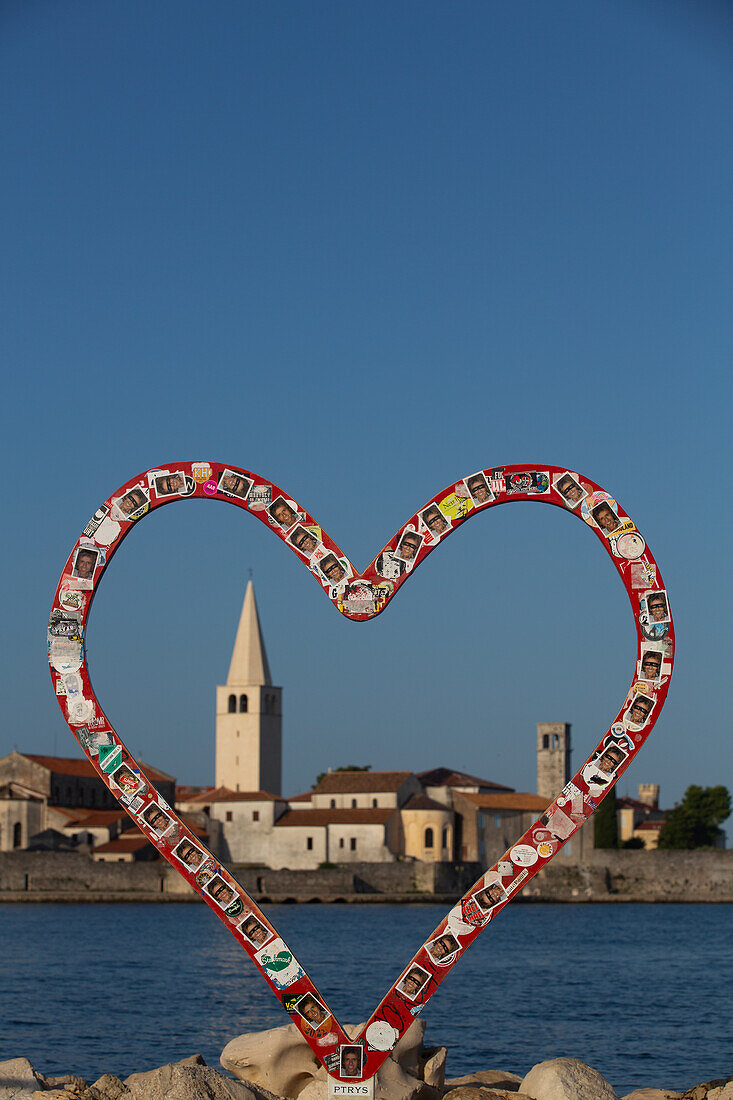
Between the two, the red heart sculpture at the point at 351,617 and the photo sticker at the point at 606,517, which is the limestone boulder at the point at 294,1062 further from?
the photo sticker at the point at 606,517

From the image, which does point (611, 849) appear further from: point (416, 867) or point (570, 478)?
point (570, 478)

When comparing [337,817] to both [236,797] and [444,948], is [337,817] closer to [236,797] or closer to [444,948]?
[236,797]

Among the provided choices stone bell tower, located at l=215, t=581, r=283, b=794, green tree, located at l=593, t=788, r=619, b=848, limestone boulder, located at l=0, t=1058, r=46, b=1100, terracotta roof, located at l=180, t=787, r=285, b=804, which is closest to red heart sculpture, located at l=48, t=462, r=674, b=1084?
limestone boulder, located at l=0, t=1058, r=46, b=1100

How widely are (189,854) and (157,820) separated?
321mm

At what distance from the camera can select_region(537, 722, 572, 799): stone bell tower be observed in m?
92.2

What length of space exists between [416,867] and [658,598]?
73269mm

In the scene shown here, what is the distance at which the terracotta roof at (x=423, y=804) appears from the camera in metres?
86.1

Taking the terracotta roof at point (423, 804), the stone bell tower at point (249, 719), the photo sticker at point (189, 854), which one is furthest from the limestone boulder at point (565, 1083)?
the stone bell tower at point (249, 719)

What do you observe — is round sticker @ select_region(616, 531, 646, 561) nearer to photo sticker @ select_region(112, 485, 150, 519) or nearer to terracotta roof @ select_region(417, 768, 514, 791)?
photo sticker @ select_region(112, 485, 150, 519)

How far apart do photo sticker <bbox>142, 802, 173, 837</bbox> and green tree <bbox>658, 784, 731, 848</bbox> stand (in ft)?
286

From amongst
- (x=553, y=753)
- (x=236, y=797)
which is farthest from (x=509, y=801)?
(x=236, y=797)

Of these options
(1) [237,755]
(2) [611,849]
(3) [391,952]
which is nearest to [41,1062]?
(3) [391,952]

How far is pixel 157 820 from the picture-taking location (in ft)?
31.4

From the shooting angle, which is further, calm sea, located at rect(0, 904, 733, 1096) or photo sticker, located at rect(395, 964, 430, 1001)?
calm sea, located at rect(0, 904, 733, 1096)
